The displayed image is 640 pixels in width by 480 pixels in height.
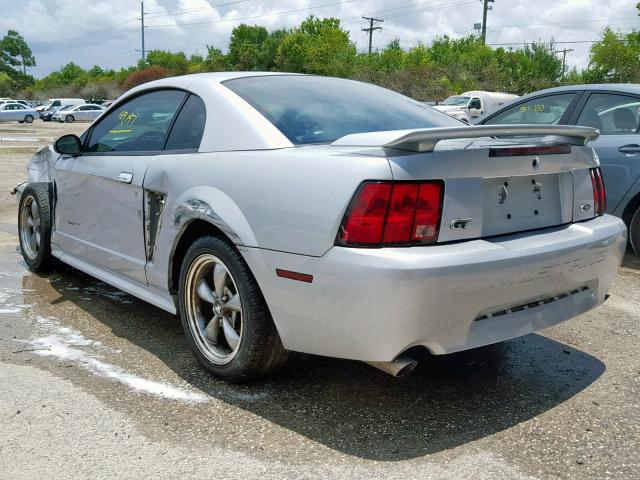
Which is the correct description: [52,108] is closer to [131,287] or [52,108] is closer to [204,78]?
[131,287]

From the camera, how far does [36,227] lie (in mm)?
5176

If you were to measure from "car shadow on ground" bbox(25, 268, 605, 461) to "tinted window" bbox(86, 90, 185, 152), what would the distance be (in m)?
1.13

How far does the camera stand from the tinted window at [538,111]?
6.31 metres

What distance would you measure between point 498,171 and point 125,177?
6.84ft

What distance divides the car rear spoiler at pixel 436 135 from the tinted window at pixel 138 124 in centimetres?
126

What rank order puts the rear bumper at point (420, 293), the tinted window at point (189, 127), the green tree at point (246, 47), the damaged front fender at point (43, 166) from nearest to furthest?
the rear bumper at point (420, 293)
the tinted window at point (189, 127)
the damaged front fender at point (43, 166)
the green tree at point (246, 47)

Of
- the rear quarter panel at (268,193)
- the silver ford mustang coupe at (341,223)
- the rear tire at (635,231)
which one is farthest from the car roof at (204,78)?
the rear tire at (635,231)

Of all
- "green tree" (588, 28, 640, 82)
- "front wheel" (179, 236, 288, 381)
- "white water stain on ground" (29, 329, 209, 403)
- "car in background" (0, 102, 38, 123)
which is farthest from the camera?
"car in background" (0, 102, 38, 123)

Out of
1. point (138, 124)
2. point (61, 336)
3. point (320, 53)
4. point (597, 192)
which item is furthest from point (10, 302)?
point (320, 53)

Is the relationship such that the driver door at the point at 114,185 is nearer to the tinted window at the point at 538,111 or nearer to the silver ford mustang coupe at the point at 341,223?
the silver ford mustang coupe at the point at 341,223

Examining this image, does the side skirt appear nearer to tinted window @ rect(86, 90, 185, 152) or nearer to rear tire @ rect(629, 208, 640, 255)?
tinted window @ rect(86, 90, 185, 152)

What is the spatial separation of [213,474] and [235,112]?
170 centimetres

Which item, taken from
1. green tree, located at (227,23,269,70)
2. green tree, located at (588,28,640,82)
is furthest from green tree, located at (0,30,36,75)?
green tree, located at (588,28,640,82)

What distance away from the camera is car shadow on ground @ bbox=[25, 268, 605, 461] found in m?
2.81
